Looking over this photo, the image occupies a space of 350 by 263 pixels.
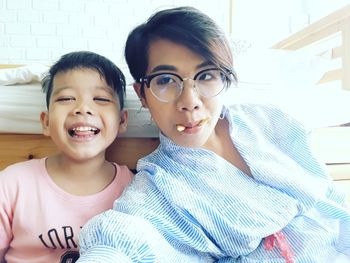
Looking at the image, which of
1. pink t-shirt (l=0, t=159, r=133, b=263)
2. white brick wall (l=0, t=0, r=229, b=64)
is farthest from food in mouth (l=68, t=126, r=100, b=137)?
white brick wall (l=0, t=0, r=229, b=64)

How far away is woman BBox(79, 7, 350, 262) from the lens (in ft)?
2.06

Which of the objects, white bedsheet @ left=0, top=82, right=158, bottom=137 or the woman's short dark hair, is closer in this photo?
the woman's short dark hair

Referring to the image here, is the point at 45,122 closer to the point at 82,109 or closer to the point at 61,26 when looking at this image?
the point at 82,109

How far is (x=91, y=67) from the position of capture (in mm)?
751

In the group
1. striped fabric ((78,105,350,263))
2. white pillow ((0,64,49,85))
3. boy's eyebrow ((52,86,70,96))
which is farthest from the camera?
white pillow ((0,64,49,85))

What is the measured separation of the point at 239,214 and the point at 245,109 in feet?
0.79

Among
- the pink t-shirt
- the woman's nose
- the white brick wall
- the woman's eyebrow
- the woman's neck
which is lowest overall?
the pink t-shirt

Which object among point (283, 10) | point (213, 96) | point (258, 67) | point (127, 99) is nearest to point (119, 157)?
point (127, 99)

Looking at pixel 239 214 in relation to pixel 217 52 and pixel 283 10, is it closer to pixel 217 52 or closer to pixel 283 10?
pixel 217 52

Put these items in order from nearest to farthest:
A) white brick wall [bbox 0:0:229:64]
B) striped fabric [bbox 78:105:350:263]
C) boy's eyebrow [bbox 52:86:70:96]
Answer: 1. striped fabric [bbox 78:105:350:263]
2. boy's eyebrow [bbox 52:86:70:96]
3. white brick wall [bbox 0:0:229:64]

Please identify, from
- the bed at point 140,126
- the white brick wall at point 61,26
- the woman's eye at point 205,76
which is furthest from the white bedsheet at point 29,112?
the white brick wall at point 61,26

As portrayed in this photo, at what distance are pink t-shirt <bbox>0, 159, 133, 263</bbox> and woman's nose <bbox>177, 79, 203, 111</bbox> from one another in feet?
0.79

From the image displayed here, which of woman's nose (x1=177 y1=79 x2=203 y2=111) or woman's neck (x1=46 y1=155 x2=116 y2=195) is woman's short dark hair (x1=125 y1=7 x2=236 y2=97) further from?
woman's neck (x1=46 y1=155 x2=116 y2=195)

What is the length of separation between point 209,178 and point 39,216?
31 centimetres
